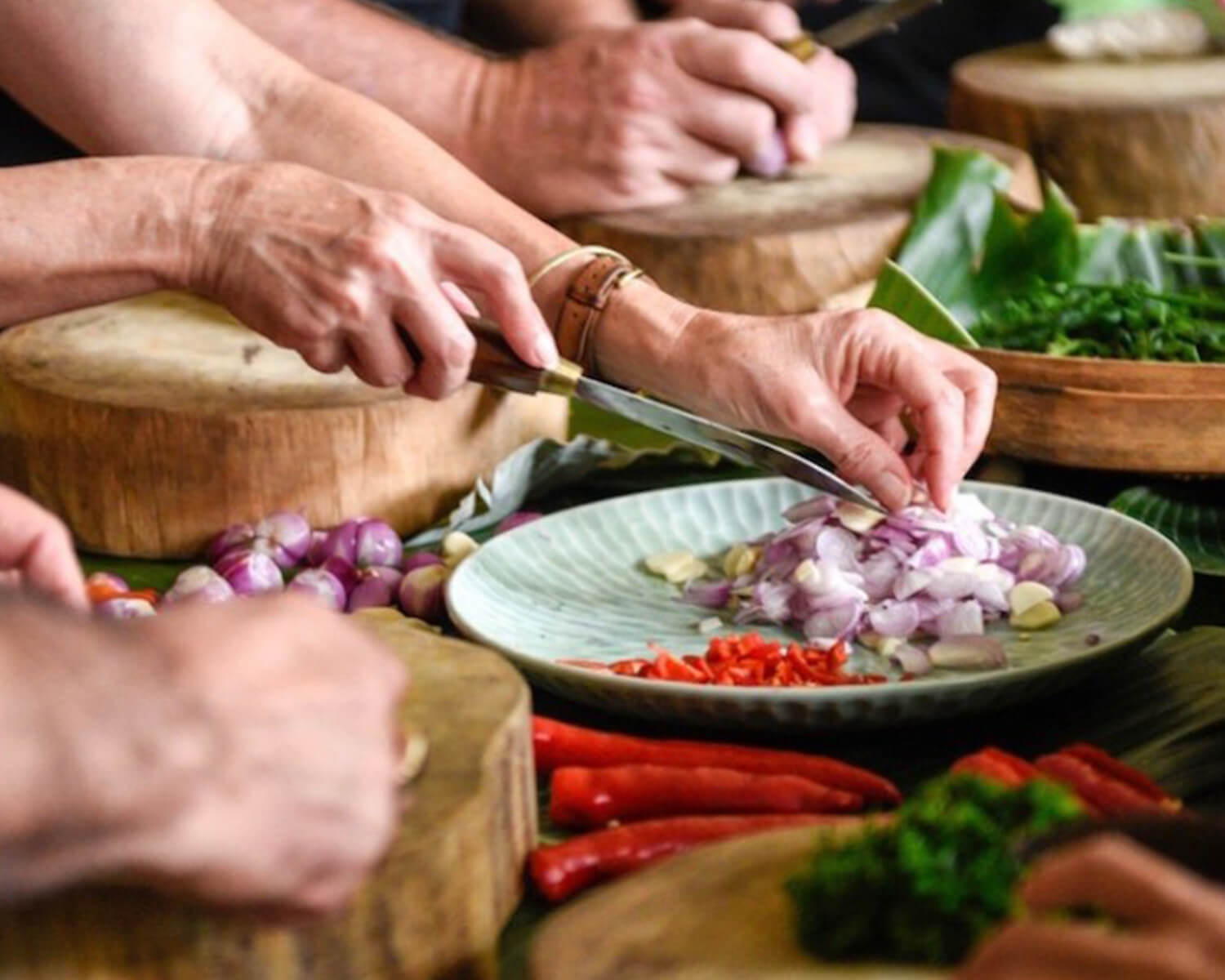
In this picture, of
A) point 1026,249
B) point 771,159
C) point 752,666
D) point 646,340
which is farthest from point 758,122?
point 752,666

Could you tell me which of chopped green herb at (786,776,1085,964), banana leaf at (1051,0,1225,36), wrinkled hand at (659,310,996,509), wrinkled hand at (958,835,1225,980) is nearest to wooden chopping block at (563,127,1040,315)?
wrinkled hand at (659,310,996,509)

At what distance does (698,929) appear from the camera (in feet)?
3.64

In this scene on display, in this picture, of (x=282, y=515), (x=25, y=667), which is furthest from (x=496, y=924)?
(x=282, y=515)

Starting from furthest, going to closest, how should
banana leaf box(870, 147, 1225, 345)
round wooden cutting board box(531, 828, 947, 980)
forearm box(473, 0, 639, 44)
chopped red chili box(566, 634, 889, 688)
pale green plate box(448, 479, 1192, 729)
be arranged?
1. forearm box(473, 0, 639, 44)
2. banana leaf box(870, 147, 1225, 345)
3. chopped red chili box(566, 634, 889, 688)
4. pale green plate box(448, 479, 1192, 729)
5. round wooden cutting board box(531, 828, 947, 980)

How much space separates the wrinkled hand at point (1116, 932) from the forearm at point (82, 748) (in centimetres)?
41

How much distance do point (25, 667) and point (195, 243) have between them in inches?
45.3

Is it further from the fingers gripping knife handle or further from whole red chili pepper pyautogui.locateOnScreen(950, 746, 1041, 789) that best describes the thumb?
whole red chili pepper pyautogui.locateOnScreen(950, 746, 1041, 789)

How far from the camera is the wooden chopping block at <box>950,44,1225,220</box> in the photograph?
339cm

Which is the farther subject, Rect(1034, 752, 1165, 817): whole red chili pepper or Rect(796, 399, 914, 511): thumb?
Rect(796, 399, 914, 511): thumb

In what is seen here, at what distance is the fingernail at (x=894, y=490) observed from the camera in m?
1.92

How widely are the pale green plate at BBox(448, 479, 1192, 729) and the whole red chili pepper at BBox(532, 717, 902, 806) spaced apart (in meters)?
0.04

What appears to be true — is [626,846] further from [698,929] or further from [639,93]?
[639,93]

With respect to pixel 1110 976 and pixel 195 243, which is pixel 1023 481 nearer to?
pixel 195 243

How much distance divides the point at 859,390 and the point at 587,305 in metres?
0.33
